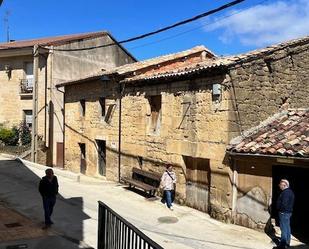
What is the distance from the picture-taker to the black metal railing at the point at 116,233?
539 cm

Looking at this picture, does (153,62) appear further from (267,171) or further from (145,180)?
(267,171)

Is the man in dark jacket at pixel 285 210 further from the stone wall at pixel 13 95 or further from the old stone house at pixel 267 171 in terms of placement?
the stone wall at pixel 13 95

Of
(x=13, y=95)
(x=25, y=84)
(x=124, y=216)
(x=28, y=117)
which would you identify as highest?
(x=25, y=84)

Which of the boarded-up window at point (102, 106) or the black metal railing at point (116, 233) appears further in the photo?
the boarded-up window at point (102, 106)

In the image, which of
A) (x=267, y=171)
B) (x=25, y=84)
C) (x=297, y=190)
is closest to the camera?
(x=267, y=171)

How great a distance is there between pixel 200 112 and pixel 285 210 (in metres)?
4.71

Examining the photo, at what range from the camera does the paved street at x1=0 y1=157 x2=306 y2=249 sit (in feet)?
32.6

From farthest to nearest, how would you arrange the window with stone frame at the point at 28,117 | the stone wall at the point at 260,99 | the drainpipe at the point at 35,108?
1. the window with stone frame at the point at 28,117
2. the drainpipe at the point at 35,108
3. the stone wall at the point at 260,99

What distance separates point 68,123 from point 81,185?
6.42 meters

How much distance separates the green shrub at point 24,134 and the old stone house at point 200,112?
308 inches

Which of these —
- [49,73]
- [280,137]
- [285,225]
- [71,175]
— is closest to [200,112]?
[280,137]

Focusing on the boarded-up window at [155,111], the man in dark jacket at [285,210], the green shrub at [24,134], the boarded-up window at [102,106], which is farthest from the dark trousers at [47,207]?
the green shrub at [24,134]

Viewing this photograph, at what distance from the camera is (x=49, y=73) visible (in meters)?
23.8

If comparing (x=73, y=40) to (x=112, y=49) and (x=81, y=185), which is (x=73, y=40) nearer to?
(x=112, y=49)
